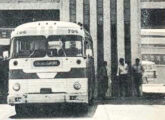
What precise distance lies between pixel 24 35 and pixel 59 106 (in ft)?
12.2

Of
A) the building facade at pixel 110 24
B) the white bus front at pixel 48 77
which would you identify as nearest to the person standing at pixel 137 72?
the building facade at pixel 110 24

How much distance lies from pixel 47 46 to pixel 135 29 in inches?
→ 576

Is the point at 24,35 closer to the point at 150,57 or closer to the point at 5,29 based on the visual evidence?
the point at 5,29

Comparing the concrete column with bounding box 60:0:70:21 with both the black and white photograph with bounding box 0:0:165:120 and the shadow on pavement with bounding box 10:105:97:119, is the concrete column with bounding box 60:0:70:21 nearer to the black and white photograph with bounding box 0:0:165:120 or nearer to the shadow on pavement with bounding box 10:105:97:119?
the black and white photograph with bounding box 0:0:165:120

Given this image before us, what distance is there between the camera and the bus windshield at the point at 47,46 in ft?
56.3

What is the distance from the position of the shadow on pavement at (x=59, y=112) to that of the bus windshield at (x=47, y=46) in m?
1.84

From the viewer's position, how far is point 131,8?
31.0 m

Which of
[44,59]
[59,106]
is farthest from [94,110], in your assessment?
[44,59]

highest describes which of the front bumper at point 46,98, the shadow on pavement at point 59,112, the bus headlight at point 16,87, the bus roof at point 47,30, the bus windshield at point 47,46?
the bus roof at point 47,30

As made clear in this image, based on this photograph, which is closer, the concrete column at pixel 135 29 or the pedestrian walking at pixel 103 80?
the pedestrian walking at pixel 103 80

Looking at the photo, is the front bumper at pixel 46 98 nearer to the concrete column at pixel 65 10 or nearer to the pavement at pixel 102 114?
the pavement at pixel 102 114

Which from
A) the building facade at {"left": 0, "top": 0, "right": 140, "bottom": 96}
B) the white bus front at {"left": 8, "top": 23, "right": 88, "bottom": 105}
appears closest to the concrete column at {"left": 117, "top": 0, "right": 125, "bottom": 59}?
the building facade at {"left": 0, "top": 0, "right": 140, "bottom": 96}

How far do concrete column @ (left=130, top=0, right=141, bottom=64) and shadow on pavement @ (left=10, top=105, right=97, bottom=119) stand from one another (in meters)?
11.3

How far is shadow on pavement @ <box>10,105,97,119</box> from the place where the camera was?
56.1 feet
